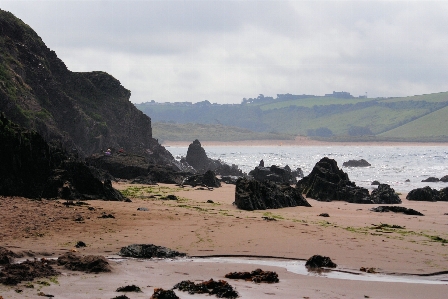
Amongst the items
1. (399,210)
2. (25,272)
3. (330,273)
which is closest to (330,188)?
(399,210)

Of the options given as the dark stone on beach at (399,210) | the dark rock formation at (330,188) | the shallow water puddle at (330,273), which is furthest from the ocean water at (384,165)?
the shallow water puddle at (330,273)

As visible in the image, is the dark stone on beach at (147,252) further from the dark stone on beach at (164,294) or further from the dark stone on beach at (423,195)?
the dark stone on beach at (423,195)

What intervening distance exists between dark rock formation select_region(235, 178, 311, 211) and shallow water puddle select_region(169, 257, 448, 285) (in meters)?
9.28

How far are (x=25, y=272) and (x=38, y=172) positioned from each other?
1048 cm

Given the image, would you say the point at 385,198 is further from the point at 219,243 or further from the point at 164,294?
the point at 164,294

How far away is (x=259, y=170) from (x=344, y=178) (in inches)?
398

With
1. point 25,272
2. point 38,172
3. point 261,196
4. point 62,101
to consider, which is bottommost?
point 25,272

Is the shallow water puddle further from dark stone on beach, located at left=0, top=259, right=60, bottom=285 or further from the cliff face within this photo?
the cliff face

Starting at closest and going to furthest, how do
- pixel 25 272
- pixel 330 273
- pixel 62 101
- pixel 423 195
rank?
pixel 25 272 < pixel 330 273 < pixel 423 195 < pixel 62 101

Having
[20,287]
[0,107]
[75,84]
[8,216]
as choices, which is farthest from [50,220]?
[75,84]

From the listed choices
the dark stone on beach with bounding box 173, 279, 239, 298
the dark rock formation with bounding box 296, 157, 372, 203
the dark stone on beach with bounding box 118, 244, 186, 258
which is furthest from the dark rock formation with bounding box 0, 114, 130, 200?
the dark rock formation with bounding box 296, 157, 372, 203

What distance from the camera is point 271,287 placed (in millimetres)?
9117

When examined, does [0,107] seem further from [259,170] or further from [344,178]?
[344,178]

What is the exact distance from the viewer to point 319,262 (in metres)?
10.8
